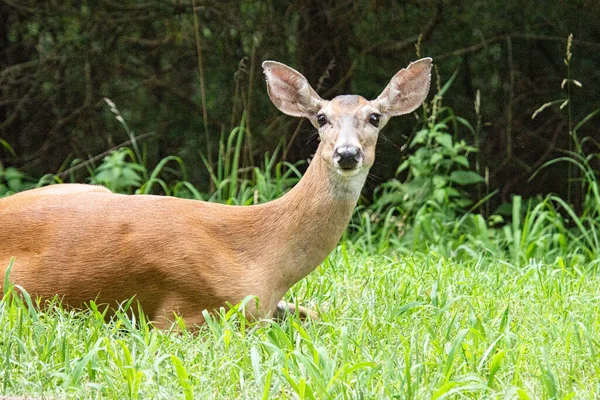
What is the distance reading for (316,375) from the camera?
2857 millimetres

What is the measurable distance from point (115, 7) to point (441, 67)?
232cm

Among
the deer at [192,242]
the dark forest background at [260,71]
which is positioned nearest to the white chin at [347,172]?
the deer at [192,242]

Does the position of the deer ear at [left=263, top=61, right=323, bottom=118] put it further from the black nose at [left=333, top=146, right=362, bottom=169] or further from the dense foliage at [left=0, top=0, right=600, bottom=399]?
the dense foliage at [left=0, top=0, right=600, bottom=399]

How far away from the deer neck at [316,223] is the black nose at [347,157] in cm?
14

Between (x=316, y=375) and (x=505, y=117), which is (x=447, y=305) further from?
(x=505, y=117)

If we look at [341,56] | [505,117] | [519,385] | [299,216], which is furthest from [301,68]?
[519,385]

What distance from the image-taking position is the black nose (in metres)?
3.72

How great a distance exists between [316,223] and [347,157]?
1.10 ft

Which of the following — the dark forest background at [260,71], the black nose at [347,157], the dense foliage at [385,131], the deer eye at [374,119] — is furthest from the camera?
the dark forest background at [260,71]

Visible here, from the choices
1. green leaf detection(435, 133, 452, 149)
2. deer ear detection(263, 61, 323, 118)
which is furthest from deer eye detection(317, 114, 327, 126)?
green leaf detection(435, 133, 452, 149)

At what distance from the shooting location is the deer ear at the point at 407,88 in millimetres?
4215

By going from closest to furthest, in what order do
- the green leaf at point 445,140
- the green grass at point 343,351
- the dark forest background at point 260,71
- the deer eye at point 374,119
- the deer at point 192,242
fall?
the green grass at point 343,351 → the deer at point 192,242 → the deer eye at point 374,119 → the green leaf at point 445,140 → the dark forest background at point 260,71

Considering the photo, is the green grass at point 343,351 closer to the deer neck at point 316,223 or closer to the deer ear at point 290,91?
the deer neck at point 316,223

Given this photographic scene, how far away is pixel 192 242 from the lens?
12.8 ft
